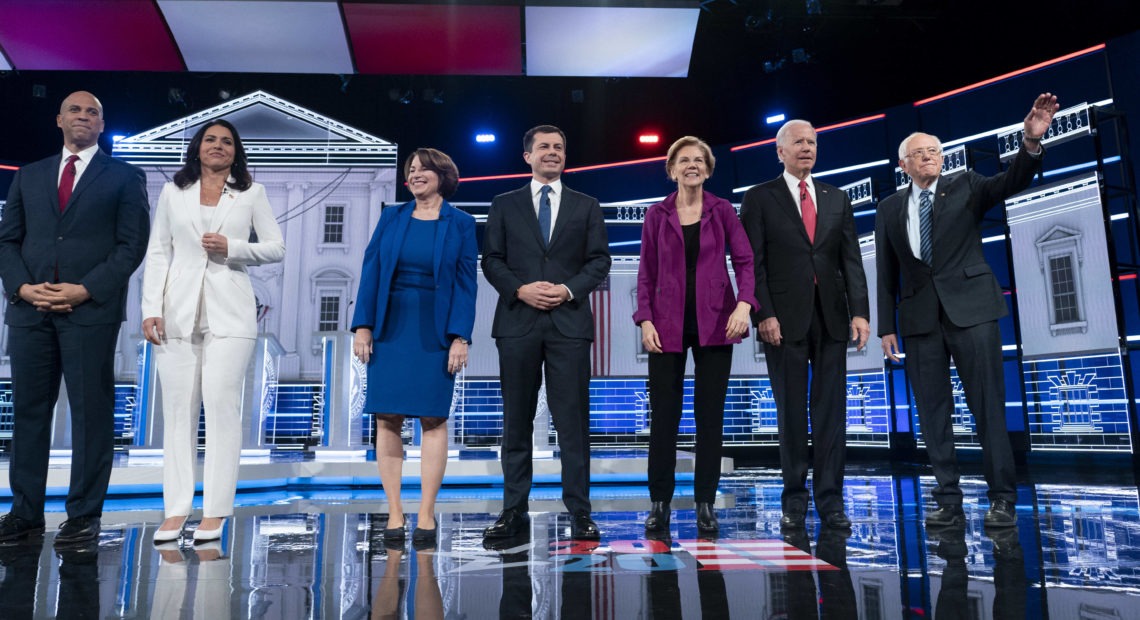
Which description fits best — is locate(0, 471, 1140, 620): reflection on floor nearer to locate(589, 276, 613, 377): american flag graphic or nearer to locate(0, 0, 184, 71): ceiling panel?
locate(0, 0, 184, 71): ceiling panel

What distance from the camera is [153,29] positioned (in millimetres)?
5137

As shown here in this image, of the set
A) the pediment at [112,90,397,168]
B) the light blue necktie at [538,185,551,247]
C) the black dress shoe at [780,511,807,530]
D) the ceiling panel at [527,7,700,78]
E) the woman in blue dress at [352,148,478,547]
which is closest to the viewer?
the woman in blue dress at [352,148,478,547]

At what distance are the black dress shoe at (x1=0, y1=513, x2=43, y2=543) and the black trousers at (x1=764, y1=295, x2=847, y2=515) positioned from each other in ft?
8.84

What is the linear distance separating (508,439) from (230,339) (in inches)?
40.4

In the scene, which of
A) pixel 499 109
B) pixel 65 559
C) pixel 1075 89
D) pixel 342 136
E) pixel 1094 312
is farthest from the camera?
pixel 499 109

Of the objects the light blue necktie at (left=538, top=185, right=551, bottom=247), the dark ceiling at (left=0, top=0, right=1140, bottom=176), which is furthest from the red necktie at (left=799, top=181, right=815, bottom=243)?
the dark ceiling at (left=0, top=0, right=1140, bottom=176)

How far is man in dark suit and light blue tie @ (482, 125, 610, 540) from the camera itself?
8.71ft

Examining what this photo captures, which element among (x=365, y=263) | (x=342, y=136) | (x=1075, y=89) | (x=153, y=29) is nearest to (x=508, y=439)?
(x=365, y=263)

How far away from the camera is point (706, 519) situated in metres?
2.66

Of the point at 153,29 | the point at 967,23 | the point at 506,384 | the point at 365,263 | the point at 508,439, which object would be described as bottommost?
the point at 508,439

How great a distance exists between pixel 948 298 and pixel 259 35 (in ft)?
15.4

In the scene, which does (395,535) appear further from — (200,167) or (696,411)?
(200,167)

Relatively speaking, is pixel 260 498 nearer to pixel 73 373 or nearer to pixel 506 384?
pixel 73 373

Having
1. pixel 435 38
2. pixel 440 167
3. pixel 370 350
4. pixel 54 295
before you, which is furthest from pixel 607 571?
pixel 435 38
